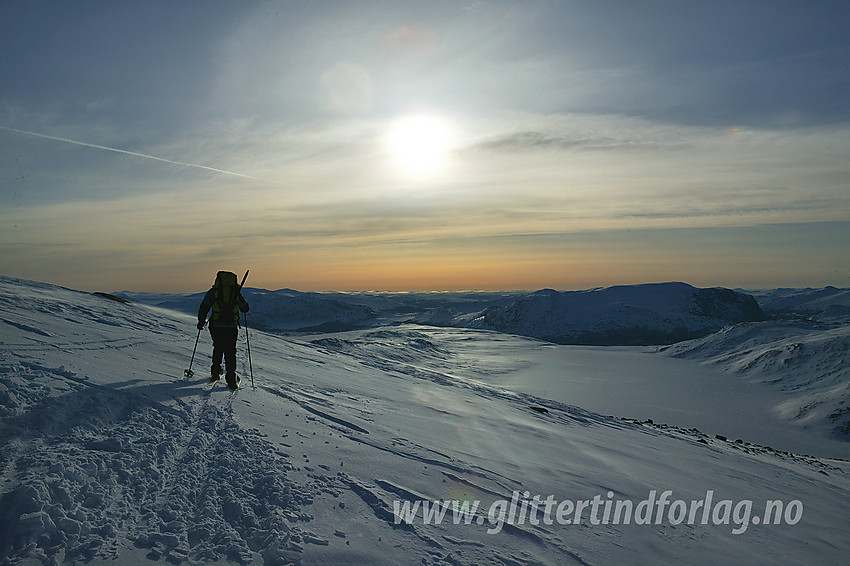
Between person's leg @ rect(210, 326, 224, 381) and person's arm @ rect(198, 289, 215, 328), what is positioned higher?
person's arm @ rect(198, 289, 215, 328)

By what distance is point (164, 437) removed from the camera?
16.8ft

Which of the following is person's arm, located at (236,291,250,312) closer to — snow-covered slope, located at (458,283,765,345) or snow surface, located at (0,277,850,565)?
snow surface, located at (0,277,850,565)

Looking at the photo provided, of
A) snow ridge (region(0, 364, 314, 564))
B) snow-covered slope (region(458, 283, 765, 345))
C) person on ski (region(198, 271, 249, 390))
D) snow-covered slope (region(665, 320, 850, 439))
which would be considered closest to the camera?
snow ridge (region(0, 364, 314, 564))

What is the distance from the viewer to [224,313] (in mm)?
9078

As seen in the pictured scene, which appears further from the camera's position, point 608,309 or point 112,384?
point 608,309

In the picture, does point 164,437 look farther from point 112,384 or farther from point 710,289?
point 710,289

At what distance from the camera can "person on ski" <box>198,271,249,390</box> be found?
8789 millimetres

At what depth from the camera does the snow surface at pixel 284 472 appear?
3668 millimetres

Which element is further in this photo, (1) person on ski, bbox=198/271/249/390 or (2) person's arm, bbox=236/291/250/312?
(2) person's arm, bbox=236/291/250/312

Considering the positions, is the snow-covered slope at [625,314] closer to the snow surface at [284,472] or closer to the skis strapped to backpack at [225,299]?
the snow surface at [284,472]

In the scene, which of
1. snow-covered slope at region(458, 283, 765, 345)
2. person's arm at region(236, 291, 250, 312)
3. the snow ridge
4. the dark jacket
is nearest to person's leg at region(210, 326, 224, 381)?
the dark jacket

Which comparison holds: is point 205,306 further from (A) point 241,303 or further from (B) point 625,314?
(B) point 625,314

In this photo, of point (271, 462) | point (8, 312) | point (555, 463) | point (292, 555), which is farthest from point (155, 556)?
point (8, 312)

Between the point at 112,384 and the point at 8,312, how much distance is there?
5.40 metres
